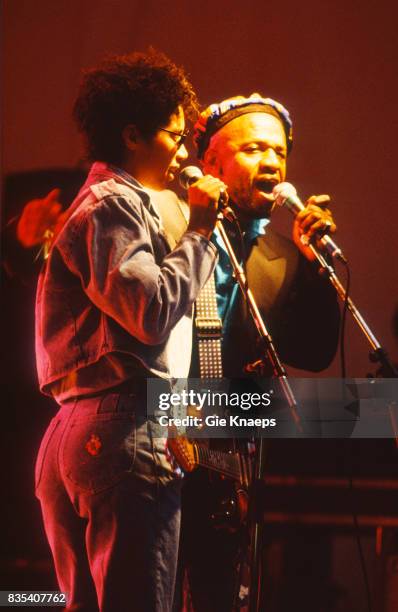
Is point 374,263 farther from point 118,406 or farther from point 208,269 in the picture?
point 118,406

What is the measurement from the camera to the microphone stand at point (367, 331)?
1.75 m

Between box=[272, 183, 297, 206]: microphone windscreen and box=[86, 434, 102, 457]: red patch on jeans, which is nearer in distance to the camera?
box=[86, 434, 102, 457]: red patch on jeans

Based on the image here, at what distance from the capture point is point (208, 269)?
1.47 metres

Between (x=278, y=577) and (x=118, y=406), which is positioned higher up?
(x=118, y=406)

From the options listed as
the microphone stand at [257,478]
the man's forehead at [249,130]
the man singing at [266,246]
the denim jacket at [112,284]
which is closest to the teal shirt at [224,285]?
the man singing at [266,246]

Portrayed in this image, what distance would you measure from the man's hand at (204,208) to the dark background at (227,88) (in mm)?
807

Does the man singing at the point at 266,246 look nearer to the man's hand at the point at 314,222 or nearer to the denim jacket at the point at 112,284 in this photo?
the man's hand at the point at 314,222

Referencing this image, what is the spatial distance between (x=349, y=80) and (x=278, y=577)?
1586 millimetres

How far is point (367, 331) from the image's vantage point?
180cm

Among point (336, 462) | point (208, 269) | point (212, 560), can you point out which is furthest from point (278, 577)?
point (208, 269)

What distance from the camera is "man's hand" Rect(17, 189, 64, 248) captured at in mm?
2244

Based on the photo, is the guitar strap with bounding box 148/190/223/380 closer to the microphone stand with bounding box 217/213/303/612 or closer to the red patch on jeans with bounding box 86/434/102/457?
the microphone stand with bounding box 217/213/303/612

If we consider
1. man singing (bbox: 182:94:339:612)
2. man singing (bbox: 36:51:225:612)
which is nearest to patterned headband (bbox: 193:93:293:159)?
man singing (bbox: 182:94:339:612)

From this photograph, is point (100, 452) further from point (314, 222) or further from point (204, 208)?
point (314, 222)
